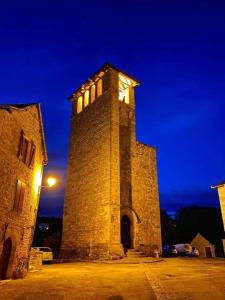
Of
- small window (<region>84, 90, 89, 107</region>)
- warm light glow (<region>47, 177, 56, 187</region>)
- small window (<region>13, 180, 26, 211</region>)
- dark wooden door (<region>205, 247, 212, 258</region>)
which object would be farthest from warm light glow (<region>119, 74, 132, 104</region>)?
dark wooden door (<region>205, 247, 212, 258</region>)

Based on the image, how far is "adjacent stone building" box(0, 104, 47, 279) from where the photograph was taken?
823 centimetres

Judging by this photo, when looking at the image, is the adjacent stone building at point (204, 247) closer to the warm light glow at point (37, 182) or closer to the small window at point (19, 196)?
the warm light glow at point (37, 182)

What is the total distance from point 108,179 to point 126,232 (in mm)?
4392

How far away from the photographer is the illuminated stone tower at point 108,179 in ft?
54.6

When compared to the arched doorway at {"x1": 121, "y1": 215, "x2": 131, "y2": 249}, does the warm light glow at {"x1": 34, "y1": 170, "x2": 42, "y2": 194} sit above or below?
above

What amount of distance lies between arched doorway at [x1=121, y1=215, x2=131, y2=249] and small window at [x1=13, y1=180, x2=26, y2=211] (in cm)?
983

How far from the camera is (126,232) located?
18000 mm

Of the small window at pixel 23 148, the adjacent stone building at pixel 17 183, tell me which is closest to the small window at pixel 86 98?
the adjacent stone building at pixel 17 183

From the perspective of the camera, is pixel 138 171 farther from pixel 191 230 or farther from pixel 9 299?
pixel 191 230

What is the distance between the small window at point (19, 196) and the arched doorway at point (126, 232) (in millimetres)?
9833

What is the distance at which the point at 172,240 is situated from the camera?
38.9 meters

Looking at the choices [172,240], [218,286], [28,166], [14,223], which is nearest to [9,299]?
[14,223]

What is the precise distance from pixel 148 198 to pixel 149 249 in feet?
13.2

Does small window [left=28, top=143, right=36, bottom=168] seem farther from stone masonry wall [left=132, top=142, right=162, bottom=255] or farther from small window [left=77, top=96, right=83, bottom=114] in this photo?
small window [left=77, top=96, right=83, bottom=114]
